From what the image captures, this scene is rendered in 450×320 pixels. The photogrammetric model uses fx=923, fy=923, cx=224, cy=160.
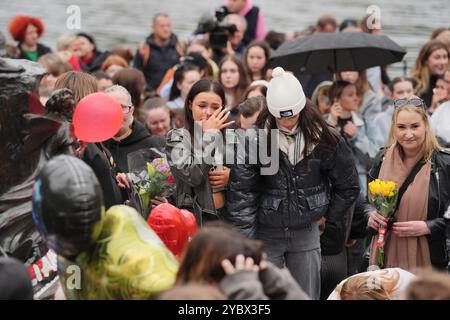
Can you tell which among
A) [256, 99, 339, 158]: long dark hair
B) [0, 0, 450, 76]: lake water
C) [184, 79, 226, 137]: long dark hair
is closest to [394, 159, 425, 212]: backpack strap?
[256, 99, 339, 158]: long dark hair

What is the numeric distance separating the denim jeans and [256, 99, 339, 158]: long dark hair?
1.47ft

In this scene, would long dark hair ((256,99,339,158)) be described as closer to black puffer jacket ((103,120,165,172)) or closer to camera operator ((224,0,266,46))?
black puffer jacket ((103,120,165,172))

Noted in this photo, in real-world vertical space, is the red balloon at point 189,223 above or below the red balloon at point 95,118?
below

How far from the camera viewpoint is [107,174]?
481cm

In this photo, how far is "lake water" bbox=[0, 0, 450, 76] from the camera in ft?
50.6

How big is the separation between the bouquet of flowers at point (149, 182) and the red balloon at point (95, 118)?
563 millimetres

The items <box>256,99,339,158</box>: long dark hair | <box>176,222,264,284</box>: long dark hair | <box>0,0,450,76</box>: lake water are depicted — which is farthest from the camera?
<box>0,0,450,76</box>: lake water

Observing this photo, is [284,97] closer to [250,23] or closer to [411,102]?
[411,102]

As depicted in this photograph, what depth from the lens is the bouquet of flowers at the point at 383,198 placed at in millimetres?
5145

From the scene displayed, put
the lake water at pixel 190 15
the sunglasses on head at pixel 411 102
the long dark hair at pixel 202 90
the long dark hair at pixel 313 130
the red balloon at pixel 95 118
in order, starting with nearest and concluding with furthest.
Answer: the red balloon at pixel 95 118
the long dark hair at pixel 313 130
the sunglasses on head at pixel 411 102
the long dark hair at pixel 202 90
the lake water at pixel 190 15

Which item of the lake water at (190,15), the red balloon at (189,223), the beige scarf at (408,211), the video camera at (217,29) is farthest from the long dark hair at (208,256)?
the lake water at (190,15)

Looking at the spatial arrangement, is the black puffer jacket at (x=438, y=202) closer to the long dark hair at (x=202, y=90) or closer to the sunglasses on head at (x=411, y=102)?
the sunglasses on head at (x=411, y=102)

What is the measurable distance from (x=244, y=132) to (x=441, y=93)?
9.99 ft
